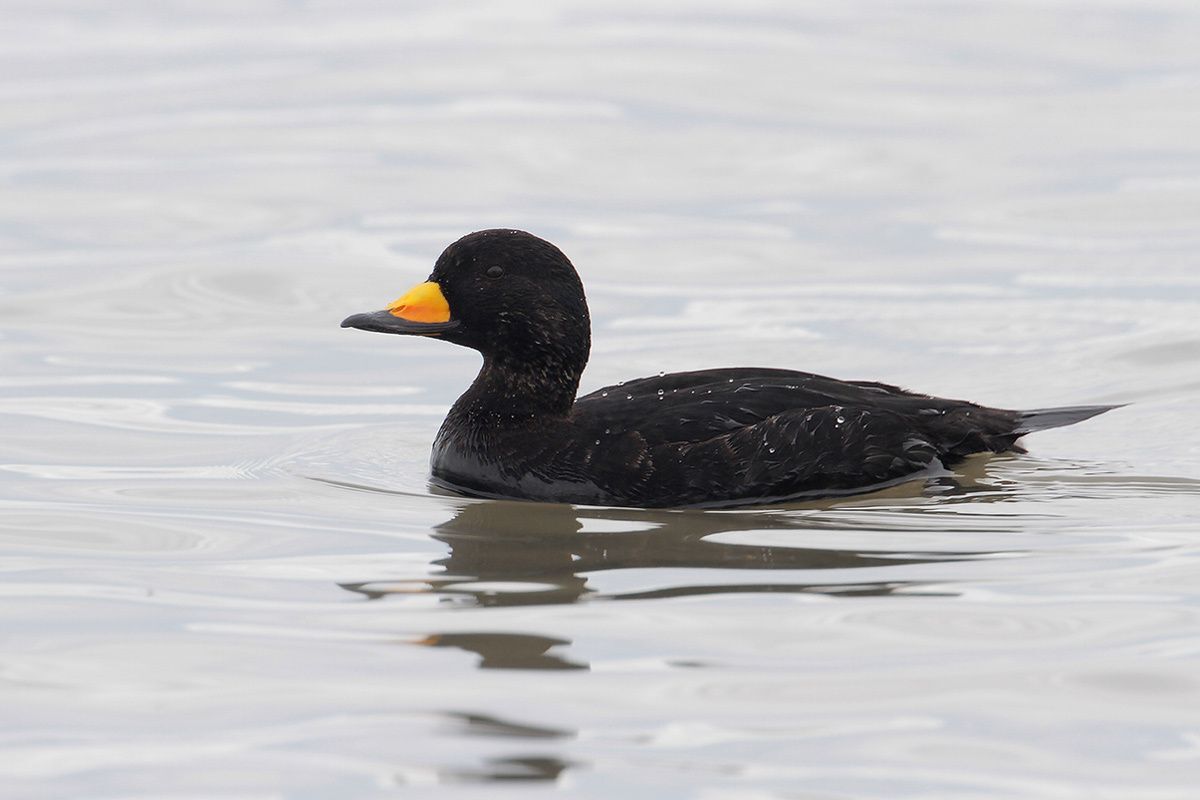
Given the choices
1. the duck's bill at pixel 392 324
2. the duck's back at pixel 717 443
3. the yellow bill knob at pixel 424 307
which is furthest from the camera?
the yellow bill knob at pixel 424 307

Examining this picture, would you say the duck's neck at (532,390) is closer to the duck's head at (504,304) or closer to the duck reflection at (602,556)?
the duck's head at (504,304)

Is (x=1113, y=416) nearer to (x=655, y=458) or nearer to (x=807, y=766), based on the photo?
(x=655, y=458)

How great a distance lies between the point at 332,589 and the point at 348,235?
7.34 metres

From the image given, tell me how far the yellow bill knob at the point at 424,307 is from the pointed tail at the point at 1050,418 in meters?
2.39

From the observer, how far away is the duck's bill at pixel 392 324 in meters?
8.30

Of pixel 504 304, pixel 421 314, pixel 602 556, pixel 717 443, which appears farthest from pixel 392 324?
pixel 602 556

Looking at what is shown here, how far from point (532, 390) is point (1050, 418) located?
7.11 ft

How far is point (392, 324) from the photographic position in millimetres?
8367

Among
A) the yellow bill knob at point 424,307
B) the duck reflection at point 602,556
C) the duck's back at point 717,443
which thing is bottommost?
the duck reflection at point 602,556

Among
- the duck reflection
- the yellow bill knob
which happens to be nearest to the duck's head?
the yellow bill knob

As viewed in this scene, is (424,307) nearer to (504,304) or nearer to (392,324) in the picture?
(392,324)

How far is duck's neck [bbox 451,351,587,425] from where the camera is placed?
27.5ft

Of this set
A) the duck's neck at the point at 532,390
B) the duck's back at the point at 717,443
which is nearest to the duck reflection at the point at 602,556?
the duck's back at the point at 717,443

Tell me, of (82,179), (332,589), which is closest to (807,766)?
(332,589)
